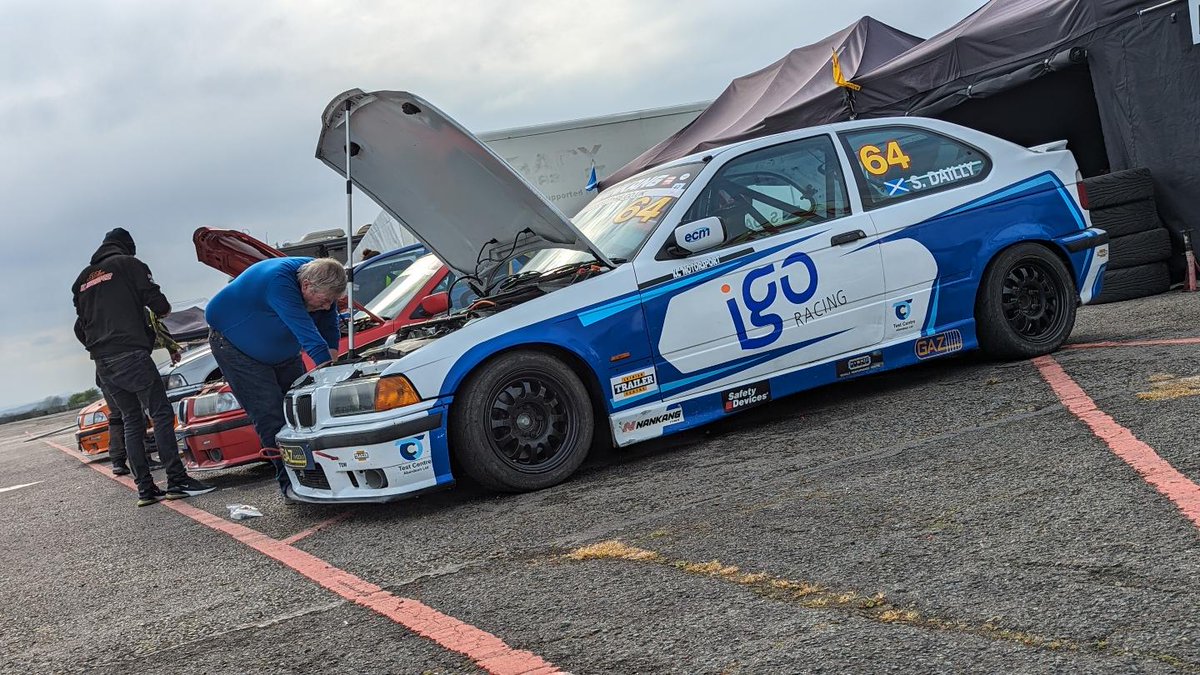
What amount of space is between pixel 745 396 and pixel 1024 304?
1.89 meters

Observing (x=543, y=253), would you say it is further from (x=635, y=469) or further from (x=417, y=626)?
(x=417, y=626)

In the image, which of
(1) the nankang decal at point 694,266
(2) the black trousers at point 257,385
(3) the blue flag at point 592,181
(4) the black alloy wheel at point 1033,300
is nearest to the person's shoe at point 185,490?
(2) the black trousers at point 257,385

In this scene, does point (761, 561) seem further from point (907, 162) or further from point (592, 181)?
point (592, 181)

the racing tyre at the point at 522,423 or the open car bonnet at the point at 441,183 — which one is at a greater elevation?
the open car bonnet at the point at 441,183

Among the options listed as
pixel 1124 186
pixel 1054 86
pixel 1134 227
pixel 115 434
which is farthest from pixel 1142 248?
pixel 115 434

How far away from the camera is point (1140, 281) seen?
8719 millimetres

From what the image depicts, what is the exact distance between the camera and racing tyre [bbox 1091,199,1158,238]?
8648 millimetres

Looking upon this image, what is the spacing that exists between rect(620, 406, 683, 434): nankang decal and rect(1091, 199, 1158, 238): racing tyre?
5.18 m

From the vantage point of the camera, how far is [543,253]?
5.83 m

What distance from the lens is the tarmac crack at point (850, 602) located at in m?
2.30

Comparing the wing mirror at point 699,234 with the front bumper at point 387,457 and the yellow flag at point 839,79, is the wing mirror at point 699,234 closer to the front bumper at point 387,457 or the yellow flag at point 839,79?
the front bumper at point 387,457

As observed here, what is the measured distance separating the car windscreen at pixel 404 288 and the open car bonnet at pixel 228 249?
838mm

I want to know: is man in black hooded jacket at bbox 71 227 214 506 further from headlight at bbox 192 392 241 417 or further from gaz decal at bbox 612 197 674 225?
gaz decal at bbox 612 197 674 225

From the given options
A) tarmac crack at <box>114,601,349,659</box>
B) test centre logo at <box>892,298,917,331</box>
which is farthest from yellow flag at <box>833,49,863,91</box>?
tarmac crack at <box>114,601,349,659</box>
